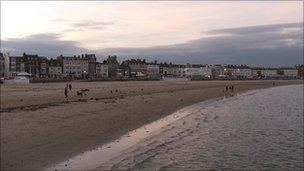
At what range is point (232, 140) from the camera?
18.0 metres

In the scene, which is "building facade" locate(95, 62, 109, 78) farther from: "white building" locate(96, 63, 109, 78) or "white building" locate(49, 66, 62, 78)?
"white building" locate(49, 66, 62, 78)

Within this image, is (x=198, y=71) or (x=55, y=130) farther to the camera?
(x=198, y=71)

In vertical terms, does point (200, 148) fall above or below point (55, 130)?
below

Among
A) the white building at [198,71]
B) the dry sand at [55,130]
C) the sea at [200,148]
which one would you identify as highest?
the white building at [198,71]

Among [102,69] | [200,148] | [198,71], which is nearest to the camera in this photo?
[200,148]

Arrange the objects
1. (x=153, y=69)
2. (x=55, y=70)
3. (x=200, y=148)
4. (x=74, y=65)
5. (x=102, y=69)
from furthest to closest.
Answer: (x=153, y=69) < (x=102, y=69) < (x=74, y=65) < (x=55, y=70) < (x=200, y=148)

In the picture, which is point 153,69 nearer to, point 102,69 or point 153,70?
point 153,70

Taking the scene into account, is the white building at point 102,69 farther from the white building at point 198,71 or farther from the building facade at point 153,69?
the white building at point 198,71

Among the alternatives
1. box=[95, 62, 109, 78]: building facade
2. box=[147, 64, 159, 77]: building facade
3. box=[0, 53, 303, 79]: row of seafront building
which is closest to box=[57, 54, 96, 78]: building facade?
box=[0, 53, 303, 79]: row of seafront building

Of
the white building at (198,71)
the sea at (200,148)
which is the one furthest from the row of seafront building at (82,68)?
the sea at (200,148)

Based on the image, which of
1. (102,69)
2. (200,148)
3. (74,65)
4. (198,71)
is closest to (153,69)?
(198,71)

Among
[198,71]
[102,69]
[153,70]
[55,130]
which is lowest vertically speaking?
[55,130]

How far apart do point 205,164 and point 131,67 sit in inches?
6103

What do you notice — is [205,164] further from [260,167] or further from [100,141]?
[100,141]
